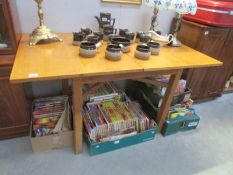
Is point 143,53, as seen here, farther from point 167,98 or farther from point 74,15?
point 74,15

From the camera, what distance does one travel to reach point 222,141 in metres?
1.79

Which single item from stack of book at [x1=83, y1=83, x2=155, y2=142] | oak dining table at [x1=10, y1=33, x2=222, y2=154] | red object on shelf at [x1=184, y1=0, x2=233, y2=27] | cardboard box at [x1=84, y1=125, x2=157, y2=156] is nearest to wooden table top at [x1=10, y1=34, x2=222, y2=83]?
oak dining table at [x1=10, y1=33, x2=222, y2=154]

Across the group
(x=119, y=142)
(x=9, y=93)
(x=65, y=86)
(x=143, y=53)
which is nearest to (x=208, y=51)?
(x=143, y=53)

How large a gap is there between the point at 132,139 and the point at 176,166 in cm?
42

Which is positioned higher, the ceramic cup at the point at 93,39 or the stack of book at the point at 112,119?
the ceramic cup at the point at 93,39

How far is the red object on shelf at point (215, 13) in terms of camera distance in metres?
1.64

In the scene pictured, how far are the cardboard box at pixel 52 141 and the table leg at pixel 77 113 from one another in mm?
90

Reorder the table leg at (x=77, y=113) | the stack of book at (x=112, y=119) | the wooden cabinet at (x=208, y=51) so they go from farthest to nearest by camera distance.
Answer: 1. the wooden cabinet at (x=208, y=51)
2. the stack of book at (x=112, y=119)
3. the table leg at (x=77, y=113)

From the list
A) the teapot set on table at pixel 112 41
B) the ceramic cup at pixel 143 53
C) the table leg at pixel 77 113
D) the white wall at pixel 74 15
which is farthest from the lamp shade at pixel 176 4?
the table leg at pixel 77 113

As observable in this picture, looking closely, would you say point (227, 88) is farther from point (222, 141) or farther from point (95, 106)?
point (95, 106)

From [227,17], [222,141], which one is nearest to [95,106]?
[222,141]

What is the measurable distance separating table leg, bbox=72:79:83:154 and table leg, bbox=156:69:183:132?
0.77 metres

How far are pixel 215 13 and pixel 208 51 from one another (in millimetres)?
369

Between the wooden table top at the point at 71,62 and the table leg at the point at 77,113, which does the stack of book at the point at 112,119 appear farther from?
the wooden table top at the point at 71,62
